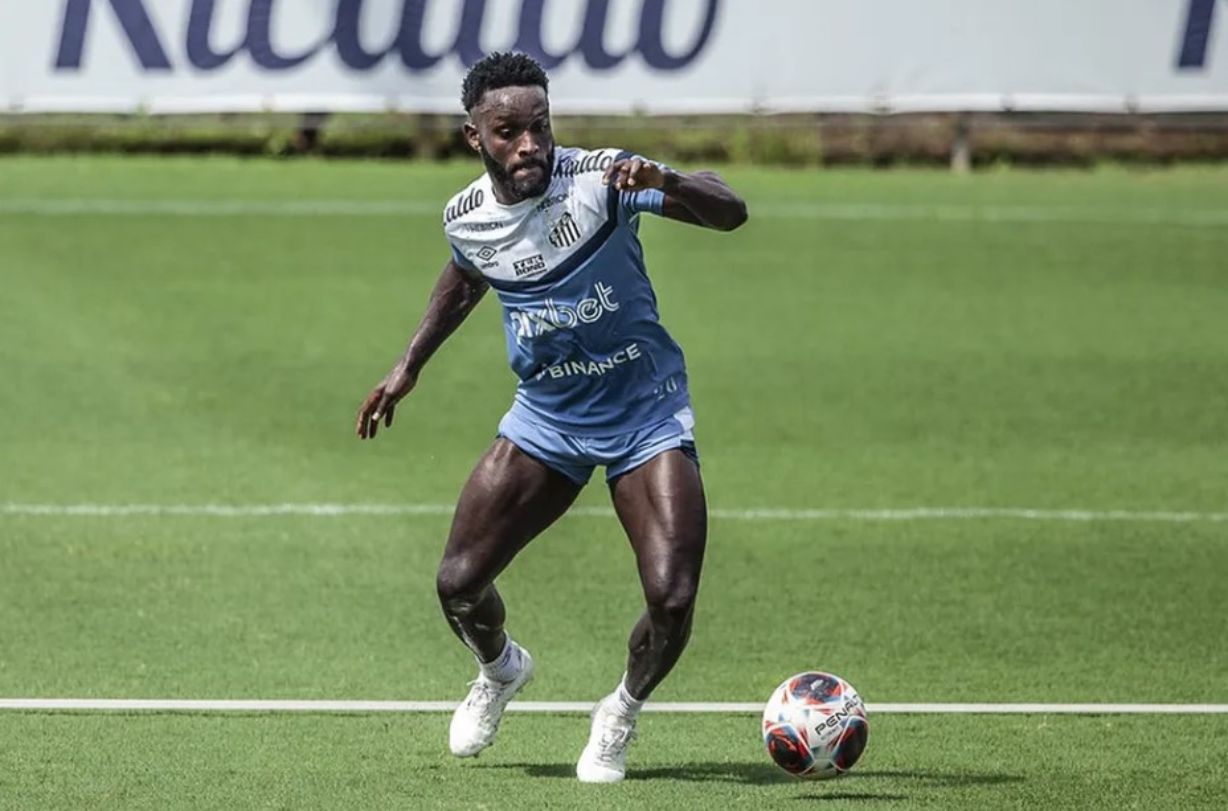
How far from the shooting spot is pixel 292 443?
48.5ft

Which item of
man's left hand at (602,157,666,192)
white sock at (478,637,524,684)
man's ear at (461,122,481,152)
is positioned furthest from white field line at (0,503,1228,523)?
man's left hand at (602,157,666,192)

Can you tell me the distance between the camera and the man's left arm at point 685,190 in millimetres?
7516

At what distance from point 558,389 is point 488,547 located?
62 centimetres

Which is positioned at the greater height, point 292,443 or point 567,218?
point 567,218

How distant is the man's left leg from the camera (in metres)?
8.16

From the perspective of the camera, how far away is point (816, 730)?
8.19 m

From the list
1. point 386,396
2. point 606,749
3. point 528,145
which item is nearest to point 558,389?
point 386,396

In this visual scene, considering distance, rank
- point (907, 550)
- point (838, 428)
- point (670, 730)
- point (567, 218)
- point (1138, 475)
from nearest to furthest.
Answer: point (567, 218), point (670, 730), point (907, 550), point (1138, 475), point (838, 428)

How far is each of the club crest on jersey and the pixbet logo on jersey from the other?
18cm

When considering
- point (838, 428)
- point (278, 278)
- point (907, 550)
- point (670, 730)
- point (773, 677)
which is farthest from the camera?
point (278, 278)

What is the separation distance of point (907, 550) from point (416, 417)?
4227 millimetres

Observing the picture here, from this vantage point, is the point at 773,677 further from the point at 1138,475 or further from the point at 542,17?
the point at 542,17

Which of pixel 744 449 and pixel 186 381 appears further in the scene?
pixel 186 381

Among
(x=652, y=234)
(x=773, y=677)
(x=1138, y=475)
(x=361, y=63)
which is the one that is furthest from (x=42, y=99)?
(x=773, y=677)
